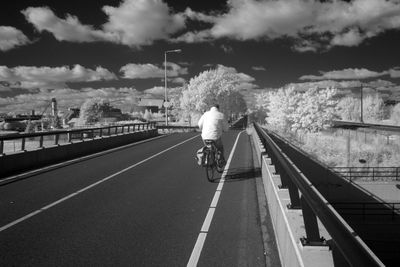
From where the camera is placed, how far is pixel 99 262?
5.19 m

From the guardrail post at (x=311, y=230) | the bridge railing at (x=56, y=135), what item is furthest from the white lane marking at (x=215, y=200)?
the bridge railing at (x=56, y=135)

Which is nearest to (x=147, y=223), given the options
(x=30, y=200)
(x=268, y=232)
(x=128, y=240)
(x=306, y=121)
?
(x=128, y=240)

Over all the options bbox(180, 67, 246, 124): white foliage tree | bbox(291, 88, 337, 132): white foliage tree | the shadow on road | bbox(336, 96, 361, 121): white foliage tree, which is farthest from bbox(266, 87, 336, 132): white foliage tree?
the shadow on road

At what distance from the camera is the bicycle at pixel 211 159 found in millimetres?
11281

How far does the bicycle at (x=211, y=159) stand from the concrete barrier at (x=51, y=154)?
668 cm

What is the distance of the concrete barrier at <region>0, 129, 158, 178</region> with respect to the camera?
1341 centimetres

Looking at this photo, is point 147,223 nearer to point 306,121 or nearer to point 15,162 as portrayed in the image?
point 15,162

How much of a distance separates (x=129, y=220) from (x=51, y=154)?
10618 millimetres

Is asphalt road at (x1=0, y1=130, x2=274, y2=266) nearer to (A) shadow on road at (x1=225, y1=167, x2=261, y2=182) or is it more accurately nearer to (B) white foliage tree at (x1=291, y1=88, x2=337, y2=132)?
(A) shadow on road at (x1=225, y1=167, x2=261, y2=182)

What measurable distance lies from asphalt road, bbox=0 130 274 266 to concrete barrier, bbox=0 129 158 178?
166cm

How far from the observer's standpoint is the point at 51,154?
16.5 m

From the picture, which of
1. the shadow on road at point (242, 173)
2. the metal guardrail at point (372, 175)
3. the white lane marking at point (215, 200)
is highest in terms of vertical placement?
the shadow on road at point (242, 173)

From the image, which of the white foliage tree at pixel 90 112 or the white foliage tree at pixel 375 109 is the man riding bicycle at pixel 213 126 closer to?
the white foliage tree at pixel 375 109

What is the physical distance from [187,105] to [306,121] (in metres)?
28.5
